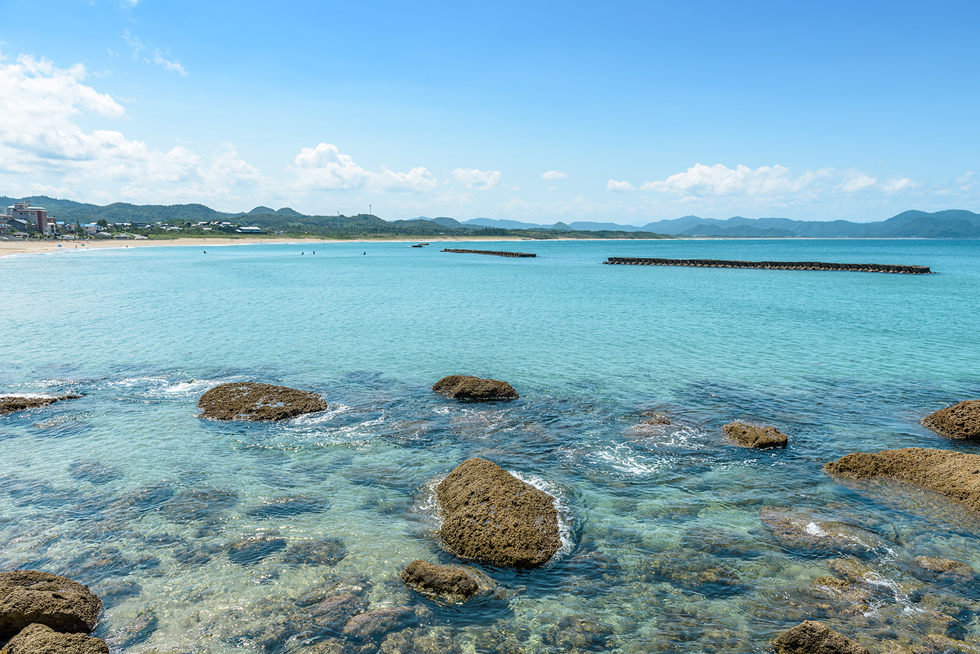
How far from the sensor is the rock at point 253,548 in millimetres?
10156

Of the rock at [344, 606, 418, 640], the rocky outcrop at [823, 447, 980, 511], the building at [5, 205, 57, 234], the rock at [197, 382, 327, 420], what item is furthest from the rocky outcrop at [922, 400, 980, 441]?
the building at [5, 205, 57, 234]

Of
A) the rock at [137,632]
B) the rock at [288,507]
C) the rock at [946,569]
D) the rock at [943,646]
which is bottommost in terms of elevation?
the rock at [137,632]

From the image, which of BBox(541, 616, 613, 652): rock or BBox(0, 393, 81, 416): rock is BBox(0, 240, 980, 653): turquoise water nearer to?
BBox(541, 616, 613, 652): rock

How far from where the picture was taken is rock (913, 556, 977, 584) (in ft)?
31.2

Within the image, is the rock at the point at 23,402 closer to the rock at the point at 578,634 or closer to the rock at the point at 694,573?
the rock at the point at 578,634

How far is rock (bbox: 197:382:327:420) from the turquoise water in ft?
2.85

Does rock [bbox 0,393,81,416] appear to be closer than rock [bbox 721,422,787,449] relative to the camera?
No

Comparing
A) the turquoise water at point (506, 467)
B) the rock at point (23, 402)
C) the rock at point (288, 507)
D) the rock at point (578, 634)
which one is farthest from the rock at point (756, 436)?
the rock at point (23, 402)

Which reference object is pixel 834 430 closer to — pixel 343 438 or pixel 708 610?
pixel 708 610

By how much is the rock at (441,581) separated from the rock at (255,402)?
9968 mm

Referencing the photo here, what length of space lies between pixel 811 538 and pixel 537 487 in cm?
577

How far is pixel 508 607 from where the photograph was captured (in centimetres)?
891

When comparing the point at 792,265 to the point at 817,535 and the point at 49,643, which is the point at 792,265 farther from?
the point at 49,643

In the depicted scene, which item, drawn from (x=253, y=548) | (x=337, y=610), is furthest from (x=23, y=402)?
(x=337, y=610)
